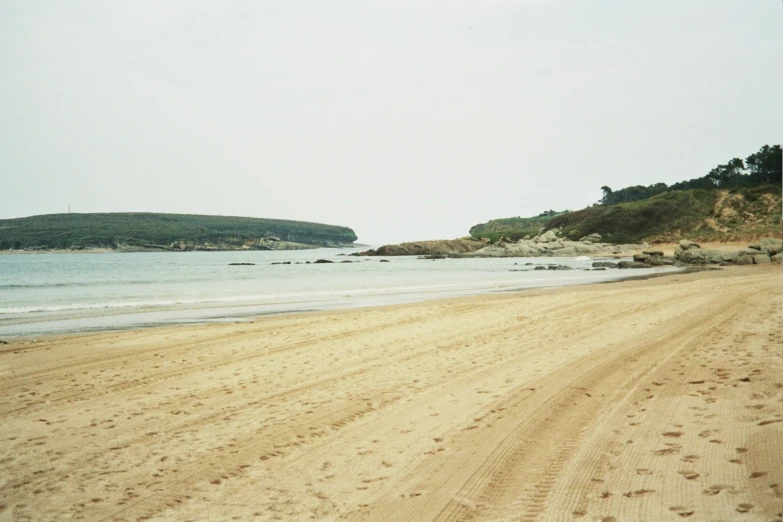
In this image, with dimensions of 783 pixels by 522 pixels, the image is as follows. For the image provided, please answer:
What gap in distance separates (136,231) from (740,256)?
145695 millimetres

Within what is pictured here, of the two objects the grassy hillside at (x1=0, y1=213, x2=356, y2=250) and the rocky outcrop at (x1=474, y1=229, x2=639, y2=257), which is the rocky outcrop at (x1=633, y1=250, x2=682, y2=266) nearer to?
the rocky outcrop at (x1=474, y1=229, x2=639, y2=257)

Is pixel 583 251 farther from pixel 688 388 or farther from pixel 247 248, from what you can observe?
pixel 247 248

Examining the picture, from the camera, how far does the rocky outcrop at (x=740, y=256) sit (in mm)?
42250

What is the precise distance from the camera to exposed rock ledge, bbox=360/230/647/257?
9100 cm

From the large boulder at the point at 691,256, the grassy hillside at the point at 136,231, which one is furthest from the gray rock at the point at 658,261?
the grassy hillside at the point at 136,231

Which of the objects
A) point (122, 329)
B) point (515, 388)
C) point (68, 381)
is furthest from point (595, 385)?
point (122, 329)

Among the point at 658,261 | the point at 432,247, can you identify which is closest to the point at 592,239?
the point at 432,247

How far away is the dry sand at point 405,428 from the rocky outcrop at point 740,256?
3675cm

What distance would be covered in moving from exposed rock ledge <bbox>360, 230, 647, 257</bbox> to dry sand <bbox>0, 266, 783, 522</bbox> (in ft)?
255

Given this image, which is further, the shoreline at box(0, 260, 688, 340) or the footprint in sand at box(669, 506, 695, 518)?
the shoreline at box(0, 260, 688, 340)

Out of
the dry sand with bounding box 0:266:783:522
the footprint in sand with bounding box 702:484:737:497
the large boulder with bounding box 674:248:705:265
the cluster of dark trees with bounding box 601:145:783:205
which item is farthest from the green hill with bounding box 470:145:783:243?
the footprint in sand with bounding box 702:484:737:497

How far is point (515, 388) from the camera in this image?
7.40 m

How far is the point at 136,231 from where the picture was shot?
152375 millimetres

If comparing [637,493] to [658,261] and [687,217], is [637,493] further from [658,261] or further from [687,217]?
[687,217]
